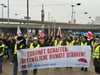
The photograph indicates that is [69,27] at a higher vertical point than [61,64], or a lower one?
higher

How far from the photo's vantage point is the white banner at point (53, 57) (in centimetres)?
604

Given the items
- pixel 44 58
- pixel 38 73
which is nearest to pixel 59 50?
pixel 44 58

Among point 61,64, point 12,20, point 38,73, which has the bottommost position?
point 38,73

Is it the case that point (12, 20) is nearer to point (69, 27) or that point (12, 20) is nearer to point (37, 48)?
point (69, 27)

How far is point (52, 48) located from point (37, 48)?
28.7 inches

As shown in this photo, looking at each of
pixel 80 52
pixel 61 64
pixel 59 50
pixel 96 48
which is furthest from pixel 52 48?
pixel 96 48

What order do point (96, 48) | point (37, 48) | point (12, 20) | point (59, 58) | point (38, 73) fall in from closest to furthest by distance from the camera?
1. point (96, 48)
2. point (37, 48)
3. point (59, 58)
4. point (38, 73)
5. point (12, 20)

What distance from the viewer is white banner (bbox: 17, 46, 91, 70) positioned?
6.04 m

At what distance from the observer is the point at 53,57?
6637mm

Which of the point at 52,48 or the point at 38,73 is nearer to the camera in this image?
the point at 52,48

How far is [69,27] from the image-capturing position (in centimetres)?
6450

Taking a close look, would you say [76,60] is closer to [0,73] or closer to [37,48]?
[37,48]

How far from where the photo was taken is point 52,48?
664 centimetres

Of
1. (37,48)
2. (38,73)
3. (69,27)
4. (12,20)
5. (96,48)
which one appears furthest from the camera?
(12,20)
